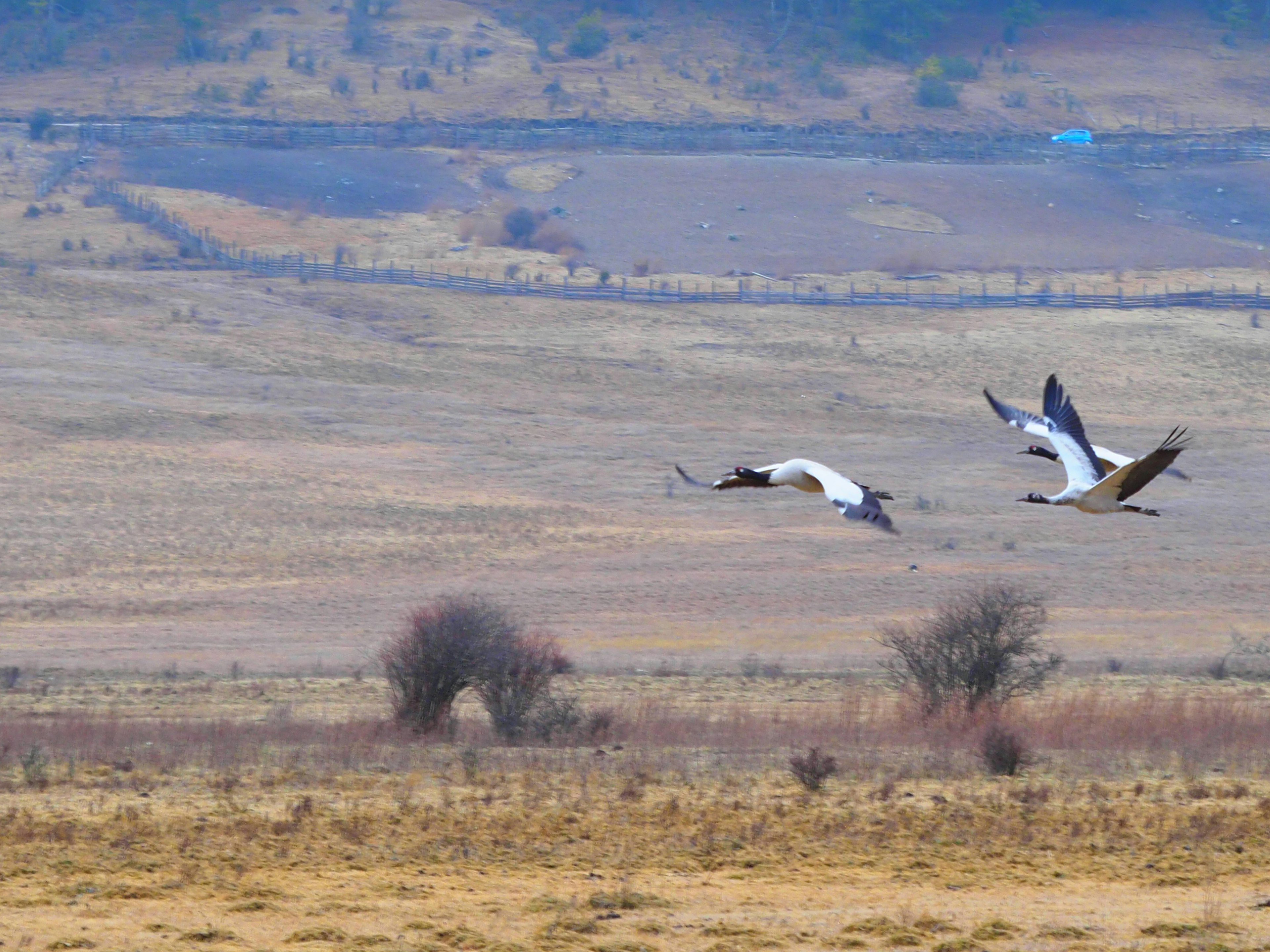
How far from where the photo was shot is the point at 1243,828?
52.7ft

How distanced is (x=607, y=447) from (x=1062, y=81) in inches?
2349

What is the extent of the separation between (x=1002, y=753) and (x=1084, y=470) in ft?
18.1

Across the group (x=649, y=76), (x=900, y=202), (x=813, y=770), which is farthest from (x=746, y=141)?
(x=813, y=770)

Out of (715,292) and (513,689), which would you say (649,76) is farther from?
(513,689)

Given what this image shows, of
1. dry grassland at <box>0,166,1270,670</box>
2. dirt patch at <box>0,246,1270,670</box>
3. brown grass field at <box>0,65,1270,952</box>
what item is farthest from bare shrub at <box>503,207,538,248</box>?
dirt patch at <box>0,246,1270,670</box>

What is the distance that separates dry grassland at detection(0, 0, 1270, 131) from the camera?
87250mm

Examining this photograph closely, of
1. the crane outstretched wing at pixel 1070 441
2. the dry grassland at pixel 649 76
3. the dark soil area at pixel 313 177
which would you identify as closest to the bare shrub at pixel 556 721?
the crane outstretched wing at pixel 1070 441

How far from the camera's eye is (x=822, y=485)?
13.3 metres

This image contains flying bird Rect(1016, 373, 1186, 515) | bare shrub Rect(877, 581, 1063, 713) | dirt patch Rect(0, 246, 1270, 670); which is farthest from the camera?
dirt patch Rect(0, 246, 1270, 670)

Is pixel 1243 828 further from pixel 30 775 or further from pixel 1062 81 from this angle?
pixel 1062 81

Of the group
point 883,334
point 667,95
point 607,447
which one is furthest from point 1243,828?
point 667,95

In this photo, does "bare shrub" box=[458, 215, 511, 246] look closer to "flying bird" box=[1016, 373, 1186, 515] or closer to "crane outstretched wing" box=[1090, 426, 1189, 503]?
"flying bird" box=[1016, 373, 1186, 515]

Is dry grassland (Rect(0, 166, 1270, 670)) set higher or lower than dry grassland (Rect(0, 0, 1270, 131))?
lower

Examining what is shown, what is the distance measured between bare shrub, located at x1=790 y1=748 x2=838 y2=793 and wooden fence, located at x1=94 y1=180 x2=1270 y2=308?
44.6 meters
